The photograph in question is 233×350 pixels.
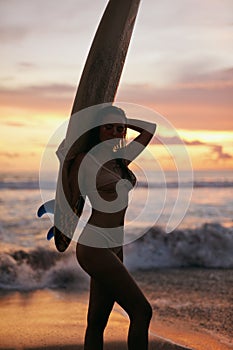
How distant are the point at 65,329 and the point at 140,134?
8.20 feet

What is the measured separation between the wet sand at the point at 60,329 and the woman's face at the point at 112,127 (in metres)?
2.18

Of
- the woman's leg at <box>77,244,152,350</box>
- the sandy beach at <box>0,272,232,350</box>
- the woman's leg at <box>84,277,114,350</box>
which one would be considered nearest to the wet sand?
the sandy beach at <box>0,272,232,350</box>

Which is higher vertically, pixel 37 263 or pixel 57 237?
pixel 57 237

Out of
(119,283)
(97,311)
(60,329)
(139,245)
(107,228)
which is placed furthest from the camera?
(139,245)

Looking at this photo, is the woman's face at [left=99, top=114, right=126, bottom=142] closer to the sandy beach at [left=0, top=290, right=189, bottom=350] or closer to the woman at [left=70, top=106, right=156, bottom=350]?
the woman at [left=70, top=106, right=156, bottom=350]

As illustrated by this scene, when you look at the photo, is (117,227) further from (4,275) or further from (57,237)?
(4,275)

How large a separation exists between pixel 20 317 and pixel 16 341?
897 millimetres

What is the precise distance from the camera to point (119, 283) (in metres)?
3.38

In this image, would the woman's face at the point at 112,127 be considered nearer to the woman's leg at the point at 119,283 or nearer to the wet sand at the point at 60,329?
the woman's leg at the point at 119,283

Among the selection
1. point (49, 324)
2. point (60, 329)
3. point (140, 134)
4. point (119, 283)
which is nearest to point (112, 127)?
point (140, 134)

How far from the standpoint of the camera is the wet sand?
511 cm

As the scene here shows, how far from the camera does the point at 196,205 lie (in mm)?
23531

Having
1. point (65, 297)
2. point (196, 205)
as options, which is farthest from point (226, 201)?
point (65, 297)

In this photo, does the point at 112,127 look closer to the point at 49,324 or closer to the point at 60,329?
the point at 60,329
